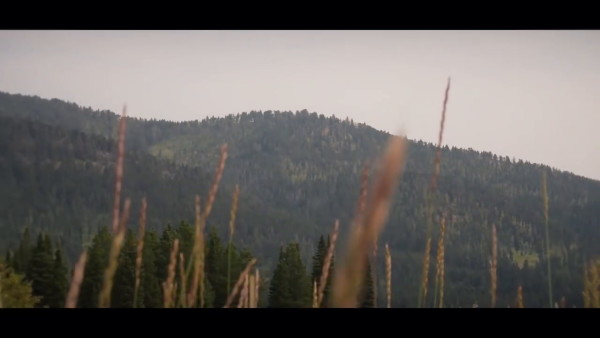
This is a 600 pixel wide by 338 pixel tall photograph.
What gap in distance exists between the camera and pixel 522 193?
115875mm

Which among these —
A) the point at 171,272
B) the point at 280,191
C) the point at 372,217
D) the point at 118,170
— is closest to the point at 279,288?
the point at 171,272

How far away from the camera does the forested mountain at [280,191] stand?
6731cm

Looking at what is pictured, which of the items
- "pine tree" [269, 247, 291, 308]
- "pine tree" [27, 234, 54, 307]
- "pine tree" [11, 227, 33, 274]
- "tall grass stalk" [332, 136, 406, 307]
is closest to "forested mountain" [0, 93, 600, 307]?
"pine tree" [269, 247, 291, 308]

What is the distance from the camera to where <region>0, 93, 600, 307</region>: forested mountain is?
221 feet

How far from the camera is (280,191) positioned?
12056cm

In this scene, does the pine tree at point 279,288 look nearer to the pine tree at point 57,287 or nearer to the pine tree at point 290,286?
the pine tree at point 290,286

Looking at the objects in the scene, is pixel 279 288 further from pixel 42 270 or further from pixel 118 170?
pixel 118 170

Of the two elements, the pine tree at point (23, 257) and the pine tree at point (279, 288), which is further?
the pine tree at point (279, 288)

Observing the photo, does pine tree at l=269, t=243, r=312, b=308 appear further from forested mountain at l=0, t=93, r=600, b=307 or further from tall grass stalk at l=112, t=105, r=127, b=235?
forested mountain at l=0, t=93, r=600, b=307

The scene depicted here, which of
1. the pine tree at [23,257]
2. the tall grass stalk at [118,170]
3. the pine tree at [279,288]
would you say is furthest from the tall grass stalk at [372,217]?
the pine tree at [279,288]

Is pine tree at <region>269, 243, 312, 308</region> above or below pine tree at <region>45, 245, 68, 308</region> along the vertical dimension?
above
